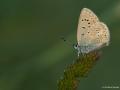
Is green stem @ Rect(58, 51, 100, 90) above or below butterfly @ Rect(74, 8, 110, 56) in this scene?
below

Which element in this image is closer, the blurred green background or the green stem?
the green stem

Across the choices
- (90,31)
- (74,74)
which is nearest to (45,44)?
(90,31)

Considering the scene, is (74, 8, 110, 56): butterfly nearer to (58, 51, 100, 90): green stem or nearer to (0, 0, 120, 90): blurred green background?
(0, 0, 120, 90): blurred green background

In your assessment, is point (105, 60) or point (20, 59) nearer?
point (20, 59)

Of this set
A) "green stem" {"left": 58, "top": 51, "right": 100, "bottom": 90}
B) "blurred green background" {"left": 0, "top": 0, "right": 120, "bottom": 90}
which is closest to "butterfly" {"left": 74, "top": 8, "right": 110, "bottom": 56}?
"blurred green background" {"left": 0, "top": 0, "right": 120, "bottom": 90}

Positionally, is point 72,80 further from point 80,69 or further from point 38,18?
point 38,18

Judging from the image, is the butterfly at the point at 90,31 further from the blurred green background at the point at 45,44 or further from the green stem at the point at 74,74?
the green stem at the point at 74,74

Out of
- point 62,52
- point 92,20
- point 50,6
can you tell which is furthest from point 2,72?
point 50,6
